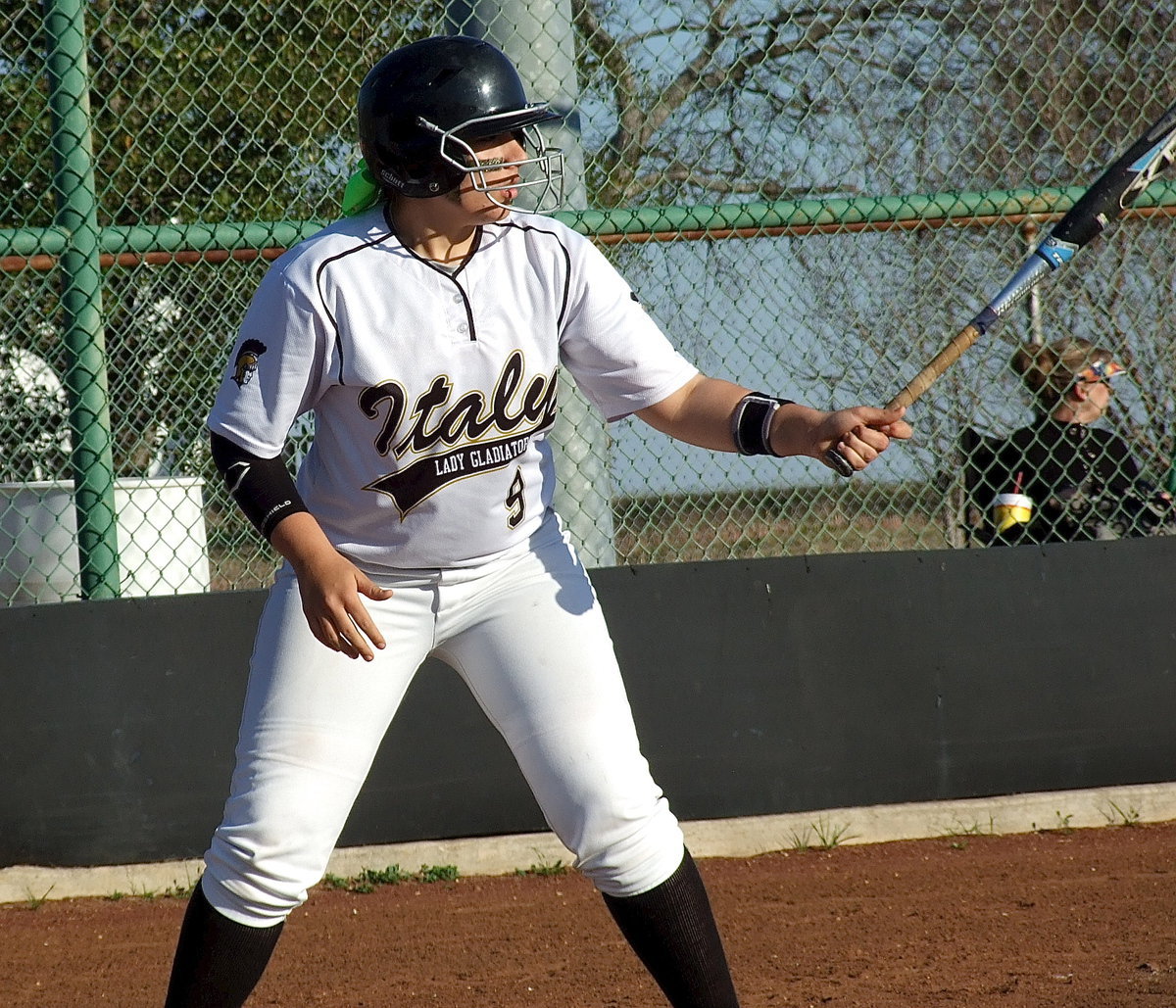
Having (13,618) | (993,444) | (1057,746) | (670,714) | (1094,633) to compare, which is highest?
(993,444)

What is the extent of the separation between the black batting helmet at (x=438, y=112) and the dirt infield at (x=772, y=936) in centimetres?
197

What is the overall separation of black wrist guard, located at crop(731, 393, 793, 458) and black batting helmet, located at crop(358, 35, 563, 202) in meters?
0.62

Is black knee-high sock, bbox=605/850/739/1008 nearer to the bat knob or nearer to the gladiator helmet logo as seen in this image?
the bat knob

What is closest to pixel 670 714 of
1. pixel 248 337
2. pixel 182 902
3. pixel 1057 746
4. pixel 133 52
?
pixel 1057 746

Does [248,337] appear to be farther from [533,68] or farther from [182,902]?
[182,902]

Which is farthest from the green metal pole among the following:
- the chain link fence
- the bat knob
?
the bat knob

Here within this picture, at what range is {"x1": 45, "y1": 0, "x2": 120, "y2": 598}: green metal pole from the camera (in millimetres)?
4273

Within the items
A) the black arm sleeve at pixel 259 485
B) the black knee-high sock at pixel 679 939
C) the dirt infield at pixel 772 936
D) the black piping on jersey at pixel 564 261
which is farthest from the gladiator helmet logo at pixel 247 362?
the dirt infield at pixel 772 936

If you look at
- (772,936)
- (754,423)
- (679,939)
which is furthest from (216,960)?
(772,936)

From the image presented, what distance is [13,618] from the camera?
431 centimetres

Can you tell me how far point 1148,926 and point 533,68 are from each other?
3056 mm

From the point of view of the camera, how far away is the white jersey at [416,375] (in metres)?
2.53

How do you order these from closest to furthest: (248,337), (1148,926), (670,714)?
(248,337) < (1148,926) < (670,714)

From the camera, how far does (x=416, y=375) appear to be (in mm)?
2557
